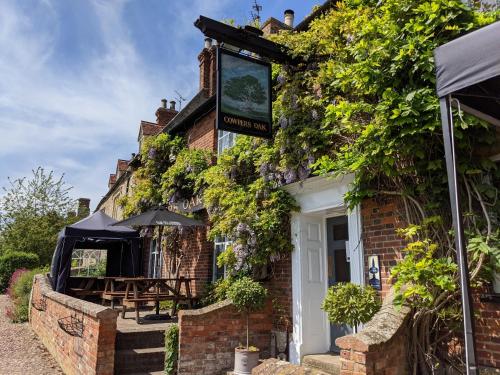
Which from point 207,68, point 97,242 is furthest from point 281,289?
point 97,242

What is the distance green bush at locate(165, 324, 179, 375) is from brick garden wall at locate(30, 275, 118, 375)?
2.72ft

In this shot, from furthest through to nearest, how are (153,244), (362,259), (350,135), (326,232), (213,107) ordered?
1. (153,244)
2. (213,107)
3. (326,232)
4. (350,135)
5. (362,259)

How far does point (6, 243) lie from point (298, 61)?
2426cm

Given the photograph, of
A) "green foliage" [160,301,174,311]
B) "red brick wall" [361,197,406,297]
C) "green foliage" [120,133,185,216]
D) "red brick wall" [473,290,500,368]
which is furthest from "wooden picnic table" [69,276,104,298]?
"red brick wall" [473,290,500,368]

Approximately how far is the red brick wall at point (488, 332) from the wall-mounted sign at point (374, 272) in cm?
133

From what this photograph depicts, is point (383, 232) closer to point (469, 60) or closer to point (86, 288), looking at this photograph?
point (469, 60)

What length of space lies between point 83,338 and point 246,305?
9.41ft

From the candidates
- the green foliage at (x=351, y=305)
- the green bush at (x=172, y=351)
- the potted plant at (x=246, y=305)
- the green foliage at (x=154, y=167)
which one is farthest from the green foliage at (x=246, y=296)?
the green foliage at (x=154, y=167)

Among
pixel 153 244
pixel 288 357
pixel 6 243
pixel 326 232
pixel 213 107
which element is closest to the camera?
pixel 288 357

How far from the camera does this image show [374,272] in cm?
557

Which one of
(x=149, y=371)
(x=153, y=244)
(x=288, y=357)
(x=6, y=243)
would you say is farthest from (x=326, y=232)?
(x=6, y=243)

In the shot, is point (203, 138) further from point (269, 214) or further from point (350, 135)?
point (350, 135)

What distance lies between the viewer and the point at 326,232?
7.14 m

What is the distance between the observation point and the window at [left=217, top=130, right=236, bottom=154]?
33.2ft
